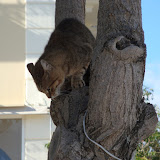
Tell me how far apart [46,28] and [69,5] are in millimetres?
3379

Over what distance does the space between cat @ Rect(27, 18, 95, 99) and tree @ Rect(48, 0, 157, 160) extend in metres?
0.99

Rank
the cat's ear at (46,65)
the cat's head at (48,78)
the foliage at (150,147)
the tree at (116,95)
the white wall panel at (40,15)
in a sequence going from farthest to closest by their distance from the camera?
the white wall panel at (40,15) → the foliage at (150,147) → the cat's head at (48,78) → the cat's ear at (46,65) → the tree at (116,95)

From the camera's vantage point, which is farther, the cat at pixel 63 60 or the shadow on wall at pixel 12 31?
the shadow on wall at pixel 12 31

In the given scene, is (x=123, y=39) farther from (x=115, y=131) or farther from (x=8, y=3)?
(x=8, y=3)

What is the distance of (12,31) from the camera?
6.65 m

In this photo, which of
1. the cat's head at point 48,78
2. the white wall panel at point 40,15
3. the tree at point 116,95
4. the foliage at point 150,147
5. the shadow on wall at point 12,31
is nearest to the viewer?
the tree at point 116,95

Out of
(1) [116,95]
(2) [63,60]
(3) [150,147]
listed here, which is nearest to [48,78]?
(2) [63,60]

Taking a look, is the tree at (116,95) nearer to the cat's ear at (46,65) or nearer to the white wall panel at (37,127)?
the cat's ear at (46,65)

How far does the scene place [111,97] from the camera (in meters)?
2.11

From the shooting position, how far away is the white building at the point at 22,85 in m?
6.60

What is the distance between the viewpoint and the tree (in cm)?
211

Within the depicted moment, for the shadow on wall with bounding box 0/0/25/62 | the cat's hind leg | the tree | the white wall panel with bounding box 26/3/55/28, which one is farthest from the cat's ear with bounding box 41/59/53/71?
the white wall panel with bounding box 26/3/55/28

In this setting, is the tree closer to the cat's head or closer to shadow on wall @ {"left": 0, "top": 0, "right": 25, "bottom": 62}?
the cat's head

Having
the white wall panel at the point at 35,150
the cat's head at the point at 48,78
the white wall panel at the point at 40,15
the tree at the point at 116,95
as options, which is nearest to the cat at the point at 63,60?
the cat's head at the point at 48,78
